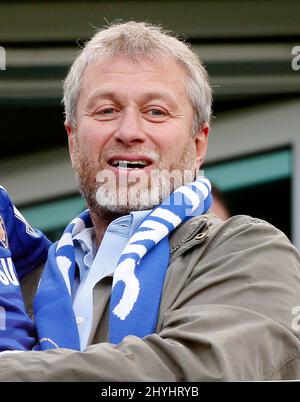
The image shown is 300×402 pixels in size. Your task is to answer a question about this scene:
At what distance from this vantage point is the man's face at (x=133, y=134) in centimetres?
241

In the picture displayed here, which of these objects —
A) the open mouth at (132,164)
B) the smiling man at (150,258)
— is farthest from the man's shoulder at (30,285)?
the open mouth at (132,164)

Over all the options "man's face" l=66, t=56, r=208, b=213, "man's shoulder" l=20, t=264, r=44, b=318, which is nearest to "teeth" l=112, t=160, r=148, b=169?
"man's face" l=66, t=56, r=208, b=213

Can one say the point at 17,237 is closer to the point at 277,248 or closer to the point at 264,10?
the point at 277,248

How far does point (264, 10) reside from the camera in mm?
3818

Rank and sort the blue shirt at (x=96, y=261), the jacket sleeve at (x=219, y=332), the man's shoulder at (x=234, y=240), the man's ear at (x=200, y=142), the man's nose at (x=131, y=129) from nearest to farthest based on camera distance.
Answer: the jacket sleeve at (x=219, y=332)
the man's shoulder at (x=234, y=240)
the blue shirt at (x=96, y=261)
the man's nose at (x=131, y=129)
the man's ear at (x=200, y=142)

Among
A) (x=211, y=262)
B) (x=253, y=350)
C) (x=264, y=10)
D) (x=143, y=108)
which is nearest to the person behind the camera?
(x=253, y=350)

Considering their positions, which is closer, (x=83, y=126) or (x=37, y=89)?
(x=83, y=126)

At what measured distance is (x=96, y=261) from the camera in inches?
92.8

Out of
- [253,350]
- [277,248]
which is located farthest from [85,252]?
[253,350]

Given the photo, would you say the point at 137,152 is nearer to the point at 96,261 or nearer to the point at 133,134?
the point at 133,134

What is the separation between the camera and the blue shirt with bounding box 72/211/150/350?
88.5 inches

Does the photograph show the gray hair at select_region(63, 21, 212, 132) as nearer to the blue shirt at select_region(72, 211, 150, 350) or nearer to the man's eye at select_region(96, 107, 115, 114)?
the man's eye at select_region(96, 107, 115, 114)

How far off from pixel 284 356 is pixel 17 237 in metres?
0.75

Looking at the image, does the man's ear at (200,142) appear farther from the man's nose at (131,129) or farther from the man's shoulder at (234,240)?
the man's shoulder at (234,240)
